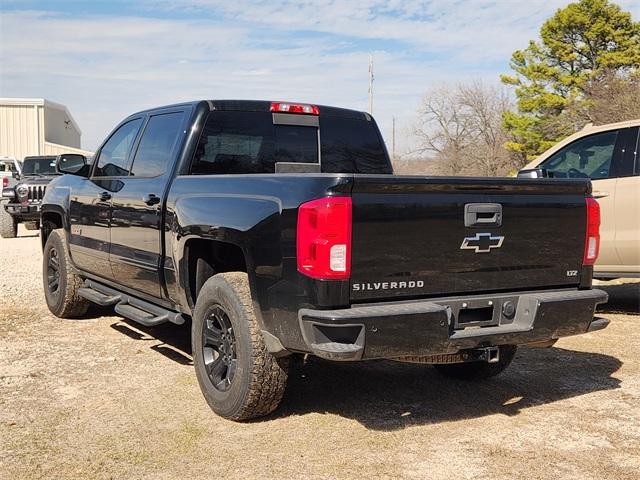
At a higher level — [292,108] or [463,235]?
[292,108]

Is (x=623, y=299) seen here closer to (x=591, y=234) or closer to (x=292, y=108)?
(x=591, y=234)

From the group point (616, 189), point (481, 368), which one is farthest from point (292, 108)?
point (616, 189)

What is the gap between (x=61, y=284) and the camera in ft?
23.2

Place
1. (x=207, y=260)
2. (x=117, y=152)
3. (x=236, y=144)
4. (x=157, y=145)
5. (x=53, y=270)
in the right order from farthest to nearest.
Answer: (x=53, y=270)
(x=117, y=152)
(x=157, y=145)
(x=236, y=144)
(x=207, y=260)

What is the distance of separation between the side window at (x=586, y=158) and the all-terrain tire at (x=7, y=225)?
12.4 m

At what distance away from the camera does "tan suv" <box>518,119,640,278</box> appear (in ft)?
23.6

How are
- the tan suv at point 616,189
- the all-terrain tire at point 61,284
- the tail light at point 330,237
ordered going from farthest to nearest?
the tan suv at point 616,189
the all-terrain tire at point 61,284
the tail light at point 330,237

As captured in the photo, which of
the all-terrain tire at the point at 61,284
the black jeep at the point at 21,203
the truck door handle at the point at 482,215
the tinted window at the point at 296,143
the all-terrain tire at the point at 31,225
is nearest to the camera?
the truck door handle at the point at 482,215

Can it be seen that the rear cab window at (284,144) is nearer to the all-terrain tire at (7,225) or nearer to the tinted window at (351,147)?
the tinted window at (351,147)

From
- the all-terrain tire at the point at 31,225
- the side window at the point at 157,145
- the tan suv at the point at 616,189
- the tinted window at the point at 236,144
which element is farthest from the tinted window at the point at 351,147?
the all-terrain tire at the point at 31,225

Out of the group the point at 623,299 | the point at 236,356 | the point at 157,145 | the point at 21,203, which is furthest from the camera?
the point at 21,203

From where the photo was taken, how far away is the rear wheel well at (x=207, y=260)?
4.60 meters

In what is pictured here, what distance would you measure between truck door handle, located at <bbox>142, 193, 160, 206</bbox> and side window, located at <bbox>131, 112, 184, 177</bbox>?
0.63 ft

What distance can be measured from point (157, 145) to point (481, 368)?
9.35ft
